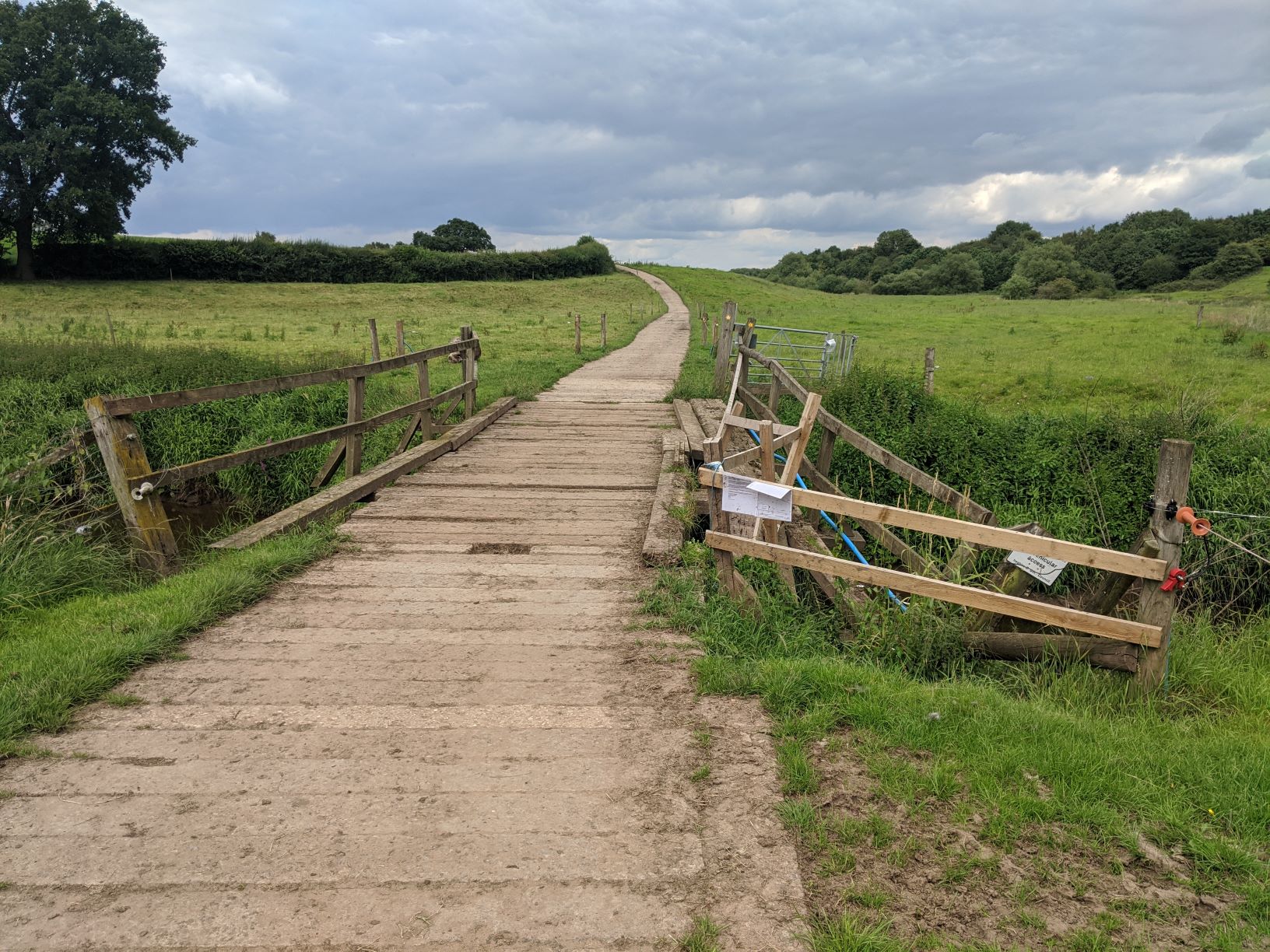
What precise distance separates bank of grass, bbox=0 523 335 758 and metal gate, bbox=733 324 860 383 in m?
8.81

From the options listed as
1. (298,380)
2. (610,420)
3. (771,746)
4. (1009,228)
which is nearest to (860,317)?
(610,420)

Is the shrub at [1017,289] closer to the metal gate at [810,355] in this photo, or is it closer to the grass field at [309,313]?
the grass field at [309,313]

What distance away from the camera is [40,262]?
1793 inches

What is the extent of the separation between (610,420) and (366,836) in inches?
360

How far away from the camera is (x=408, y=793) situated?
9.90 feet

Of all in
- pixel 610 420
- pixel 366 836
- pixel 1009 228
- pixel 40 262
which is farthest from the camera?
pixel 1009 228

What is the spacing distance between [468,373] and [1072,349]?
62.6 ft

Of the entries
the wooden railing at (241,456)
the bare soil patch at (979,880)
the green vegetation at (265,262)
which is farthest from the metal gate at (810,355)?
the green vegetation at (265,262)

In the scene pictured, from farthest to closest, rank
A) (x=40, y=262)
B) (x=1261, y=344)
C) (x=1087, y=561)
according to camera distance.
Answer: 1. (x=40, y=262)
2. (x=1261, y=344)
3. (x=1087, y=561)

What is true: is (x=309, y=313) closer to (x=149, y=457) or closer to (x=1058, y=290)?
(x=149, y=457)

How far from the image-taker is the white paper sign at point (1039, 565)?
15.1ft

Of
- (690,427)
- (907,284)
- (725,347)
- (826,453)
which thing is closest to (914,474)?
(826,453)

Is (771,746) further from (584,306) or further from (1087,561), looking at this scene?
(584,306)

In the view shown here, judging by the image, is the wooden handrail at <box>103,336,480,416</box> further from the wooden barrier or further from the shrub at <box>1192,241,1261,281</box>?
the shrub at <box>1192,241,1261,281</box>
